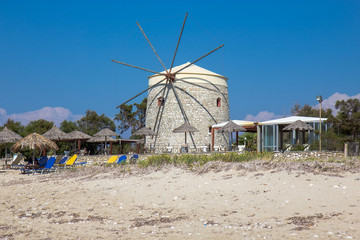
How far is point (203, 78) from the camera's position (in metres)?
25.2

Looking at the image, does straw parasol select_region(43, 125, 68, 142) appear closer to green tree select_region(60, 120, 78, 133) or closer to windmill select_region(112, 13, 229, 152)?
windmill select_region(112, 13, 229, 152)

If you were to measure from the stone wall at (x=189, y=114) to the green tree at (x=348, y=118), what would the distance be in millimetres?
8345

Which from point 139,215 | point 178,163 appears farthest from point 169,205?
point 178,163

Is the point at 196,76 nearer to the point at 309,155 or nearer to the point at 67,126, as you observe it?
the point at 309,155

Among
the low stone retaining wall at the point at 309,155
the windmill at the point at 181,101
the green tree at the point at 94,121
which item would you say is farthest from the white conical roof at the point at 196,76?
the green tree at the point at 94,121

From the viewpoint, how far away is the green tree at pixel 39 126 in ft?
102

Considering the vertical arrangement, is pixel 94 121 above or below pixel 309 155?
above

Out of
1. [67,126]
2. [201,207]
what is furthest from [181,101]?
[201,207]

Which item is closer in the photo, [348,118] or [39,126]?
[348,118]

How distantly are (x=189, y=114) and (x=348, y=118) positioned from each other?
9694 mm

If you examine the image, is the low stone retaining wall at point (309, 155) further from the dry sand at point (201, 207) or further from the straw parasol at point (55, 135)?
the straw parasol at point (55, 135)

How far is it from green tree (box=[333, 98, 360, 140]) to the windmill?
333 inches

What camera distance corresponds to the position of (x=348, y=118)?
1800 centimetres

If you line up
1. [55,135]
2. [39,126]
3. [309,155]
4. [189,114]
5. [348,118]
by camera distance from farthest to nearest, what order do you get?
[39,126]
[189,114]
[55,135]
[348,118]
[309,155]
